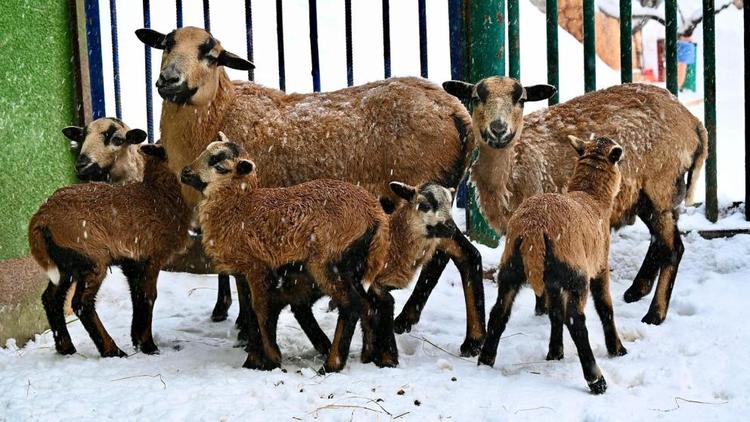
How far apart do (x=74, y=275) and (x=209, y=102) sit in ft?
5.31

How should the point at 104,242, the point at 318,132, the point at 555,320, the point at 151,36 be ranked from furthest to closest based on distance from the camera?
1. the point at 151,36
2. the point at 318,132
3. the point at 104,242
4. the point at 555,320

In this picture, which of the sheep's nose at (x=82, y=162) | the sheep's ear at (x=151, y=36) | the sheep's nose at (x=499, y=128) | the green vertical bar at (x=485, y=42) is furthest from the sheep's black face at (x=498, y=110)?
the sheep's nose at (x=82, y=162)

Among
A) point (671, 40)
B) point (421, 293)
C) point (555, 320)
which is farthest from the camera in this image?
point (671, 40)

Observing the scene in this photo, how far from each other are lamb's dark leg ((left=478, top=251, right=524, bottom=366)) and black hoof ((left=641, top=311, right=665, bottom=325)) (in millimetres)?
1593

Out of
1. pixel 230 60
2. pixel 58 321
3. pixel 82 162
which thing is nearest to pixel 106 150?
pixel 82 162

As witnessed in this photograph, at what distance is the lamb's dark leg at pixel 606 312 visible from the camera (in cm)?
605

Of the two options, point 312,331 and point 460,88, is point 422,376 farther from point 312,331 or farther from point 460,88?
point 460,88

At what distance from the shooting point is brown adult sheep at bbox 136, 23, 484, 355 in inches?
268

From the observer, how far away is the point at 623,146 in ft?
23.6

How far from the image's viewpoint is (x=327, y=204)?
586 centimetres

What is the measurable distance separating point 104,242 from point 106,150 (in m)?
1.56

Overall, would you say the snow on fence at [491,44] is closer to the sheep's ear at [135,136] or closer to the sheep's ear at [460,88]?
the sheep's ear at [135,136]

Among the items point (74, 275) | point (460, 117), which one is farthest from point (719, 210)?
point (74, 275)

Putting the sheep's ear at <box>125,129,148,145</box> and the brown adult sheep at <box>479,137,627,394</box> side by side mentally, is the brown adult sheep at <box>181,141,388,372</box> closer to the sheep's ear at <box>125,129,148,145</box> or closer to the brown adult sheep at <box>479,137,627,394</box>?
the brown adult sheep at <box>479,137,627,394</box>
